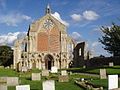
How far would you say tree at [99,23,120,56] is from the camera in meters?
60.1

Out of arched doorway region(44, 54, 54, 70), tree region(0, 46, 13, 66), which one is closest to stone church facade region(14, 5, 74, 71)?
arched doorway region(44, 54, 54, 70)

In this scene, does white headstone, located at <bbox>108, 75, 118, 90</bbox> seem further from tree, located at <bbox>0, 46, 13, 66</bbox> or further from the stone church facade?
tree, located at <bbox>0, 46, 13, 66</bbox>

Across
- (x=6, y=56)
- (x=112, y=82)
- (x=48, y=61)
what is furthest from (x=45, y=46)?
(x=112, y=82)

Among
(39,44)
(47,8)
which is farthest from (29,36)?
(47,8)

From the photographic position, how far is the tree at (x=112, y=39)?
60.1m

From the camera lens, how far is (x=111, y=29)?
211ft

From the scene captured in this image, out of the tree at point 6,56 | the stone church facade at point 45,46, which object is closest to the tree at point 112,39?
the stone church facade at point 45,46

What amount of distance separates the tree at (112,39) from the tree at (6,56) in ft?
97.7

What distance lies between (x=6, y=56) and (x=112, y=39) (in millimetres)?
37978

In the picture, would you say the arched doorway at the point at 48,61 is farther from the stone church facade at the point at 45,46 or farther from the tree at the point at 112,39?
the tree at the point at 112,39

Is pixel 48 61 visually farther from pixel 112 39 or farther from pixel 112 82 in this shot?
pixel 112 82

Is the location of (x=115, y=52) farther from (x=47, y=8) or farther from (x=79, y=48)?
(x=47, y=8)

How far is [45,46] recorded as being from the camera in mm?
78562

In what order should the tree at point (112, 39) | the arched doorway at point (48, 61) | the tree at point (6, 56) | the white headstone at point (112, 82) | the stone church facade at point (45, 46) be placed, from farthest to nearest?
the tree at point (6, 56), the arched doorway at point (48, 61), the stone church facade at point (45, 46), the tree at point (112, 39), the white headstone at point (112, 82)
